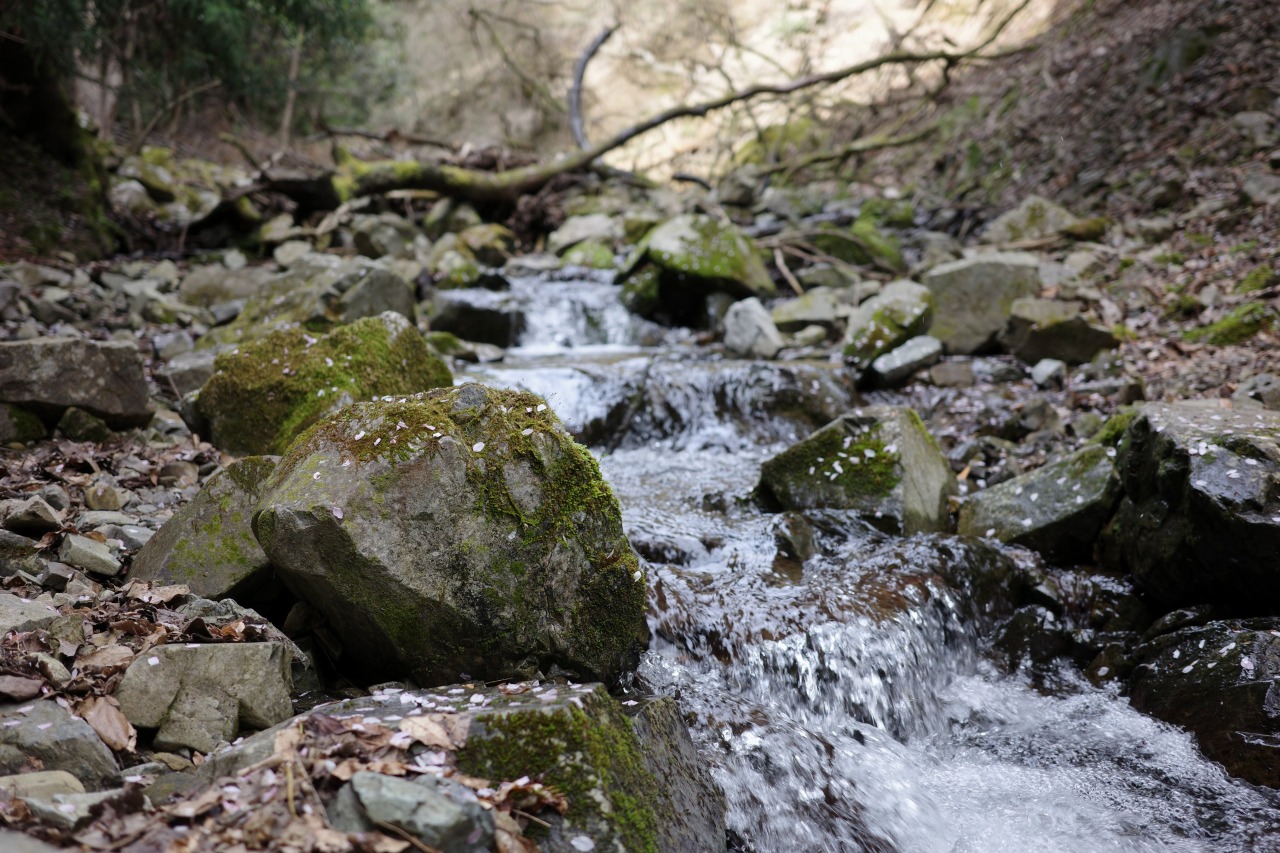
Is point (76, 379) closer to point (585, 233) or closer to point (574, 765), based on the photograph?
point (574, 765)

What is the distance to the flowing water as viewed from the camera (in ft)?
9.02

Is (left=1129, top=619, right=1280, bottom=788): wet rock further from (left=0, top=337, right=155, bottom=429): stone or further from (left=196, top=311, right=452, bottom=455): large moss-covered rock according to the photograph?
(left=0, top=337, right=155, bottom=429): stone

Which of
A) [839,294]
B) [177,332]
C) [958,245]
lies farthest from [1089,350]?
[177,332]

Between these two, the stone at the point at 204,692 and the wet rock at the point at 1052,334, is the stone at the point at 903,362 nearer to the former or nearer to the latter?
the wet rock at the point at 1052,334

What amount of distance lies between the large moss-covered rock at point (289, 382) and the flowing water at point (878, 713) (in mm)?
1952

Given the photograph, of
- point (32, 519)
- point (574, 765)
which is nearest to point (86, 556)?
point (32, 519)

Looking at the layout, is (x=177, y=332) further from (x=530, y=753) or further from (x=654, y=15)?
(x=654, y=15)

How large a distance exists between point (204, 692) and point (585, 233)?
36.3 feet

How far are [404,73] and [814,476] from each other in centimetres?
1931

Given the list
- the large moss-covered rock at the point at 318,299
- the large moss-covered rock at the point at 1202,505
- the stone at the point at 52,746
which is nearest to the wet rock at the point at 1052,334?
the large moss-covered rock at the point at 1202,505

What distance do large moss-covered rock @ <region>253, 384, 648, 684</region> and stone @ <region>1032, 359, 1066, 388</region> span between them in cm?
537

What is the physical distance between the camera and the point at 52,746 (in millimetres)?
1749

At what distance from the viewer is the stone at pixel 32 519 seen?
2.78m

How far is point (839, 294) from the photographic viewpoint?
920cm
